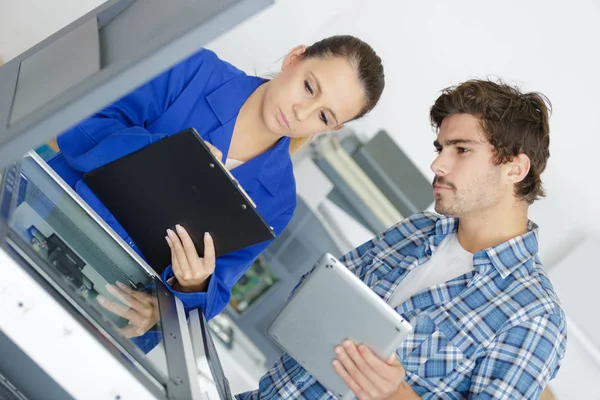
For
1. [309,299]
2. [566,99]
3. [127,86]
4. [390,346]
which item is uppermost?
[127,86]

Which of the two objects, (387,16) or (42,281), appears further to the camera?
(387,16)

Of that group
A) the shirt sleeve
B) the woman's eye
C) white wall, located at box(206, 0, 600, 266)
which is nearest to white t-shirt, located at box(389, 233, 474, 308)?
the shirt sleeve

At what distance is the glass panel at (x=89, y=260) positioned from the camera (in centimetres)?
89

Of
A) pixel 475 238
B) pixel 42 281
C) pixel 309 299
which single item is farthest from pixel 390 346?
pixel 42 281

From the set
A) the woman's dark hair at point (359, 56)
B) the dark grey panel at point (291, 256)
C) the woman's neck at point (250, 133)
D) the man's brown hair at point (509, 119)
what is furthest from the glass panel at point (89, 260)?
the dark grey panel at point (291, 256)

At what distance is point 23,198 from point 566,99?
2.09m

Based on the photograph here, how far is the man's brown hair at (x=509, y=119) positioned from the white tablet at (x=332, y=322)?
695 mm

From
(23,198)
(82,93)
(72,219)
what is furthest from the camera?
(72,219)

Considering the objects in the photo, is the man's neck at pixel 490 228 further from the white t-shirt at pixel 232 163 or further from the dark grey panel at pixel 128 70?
the dark grey panel at pixel 128 70

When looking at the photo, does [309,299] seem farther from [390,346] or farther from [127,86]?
[127,86]

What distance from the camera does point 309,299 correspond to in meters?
1.38

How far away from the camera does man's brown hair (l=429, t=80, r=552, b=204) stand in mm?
1791

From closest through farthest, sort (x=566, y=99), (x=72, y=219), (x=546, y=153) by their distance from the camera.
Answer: (x=72, y=219) < (x=546, y=153) < (x=566, y=99)

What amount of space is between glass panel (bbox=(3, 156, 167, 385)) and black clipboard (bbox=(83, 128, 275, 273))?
0.10 metres
